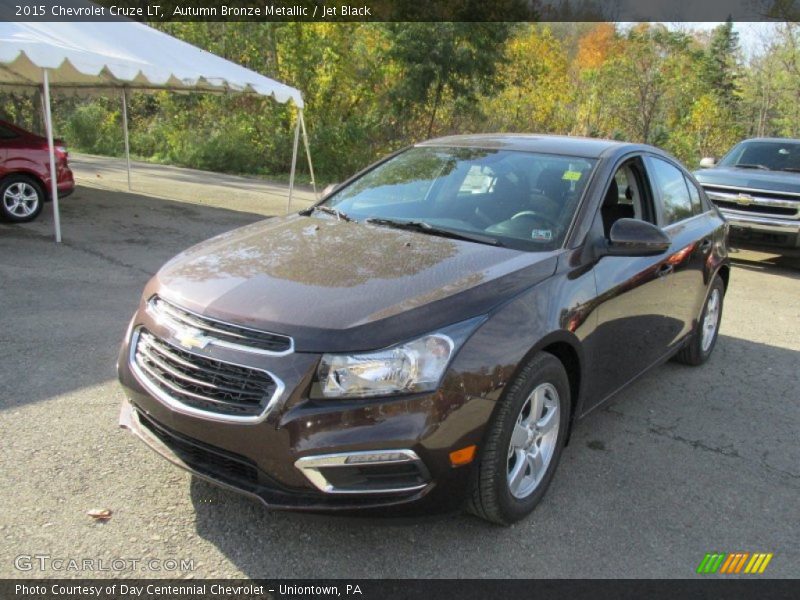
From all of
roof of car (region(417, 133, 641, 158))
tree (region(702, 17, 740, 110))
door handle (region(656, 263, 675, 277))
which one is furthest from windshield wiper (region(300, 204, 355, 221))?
tree (region(702, 17, 740, 110))

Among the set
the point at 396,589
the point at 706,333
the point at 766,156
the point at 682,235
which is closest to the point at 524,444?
the point at 396,589

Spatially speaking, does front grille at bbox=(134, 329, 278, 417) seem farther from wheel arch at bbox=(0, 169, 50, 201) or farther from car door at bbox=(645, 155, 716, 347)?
wheel arch at bbox=(0, 169, 50, 201)

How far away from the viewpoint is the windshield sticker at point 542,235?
337 centimetres

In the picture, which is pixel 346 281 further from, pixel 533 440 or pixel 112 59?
pixel 112 59

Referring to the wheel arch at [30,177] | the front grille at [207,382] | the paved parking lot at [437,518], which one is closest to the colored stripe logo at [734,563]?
the paved parking lot at [437,518]

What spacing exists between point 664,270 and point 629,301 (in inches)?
24.0

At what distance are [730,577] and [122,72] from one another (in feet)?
29.7

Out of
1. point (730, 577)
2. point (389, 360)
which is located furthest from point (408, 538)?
point (730, 577)

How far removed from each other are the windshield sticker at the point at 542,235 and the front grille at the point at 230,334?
4.89 feet

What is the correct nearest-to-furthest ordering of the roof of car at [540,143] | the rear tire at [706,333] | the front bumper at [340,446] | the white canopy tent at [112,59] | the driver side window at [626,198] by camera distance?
the front bumper at [340,446]
the driver side window at [626,198]
the roof of car at [540,143]
the rear tire at [706,333]
the white canopy tent at [112,59]

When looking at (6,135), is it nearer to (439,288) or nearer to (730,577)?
(439,288)

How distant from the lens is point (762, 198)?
951cm

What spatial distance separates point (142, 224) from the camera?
33.1 ft

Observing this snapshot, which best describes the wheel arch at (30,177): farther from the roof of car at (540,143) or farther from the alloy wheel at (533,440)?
the alloy wheel at (533,440)
